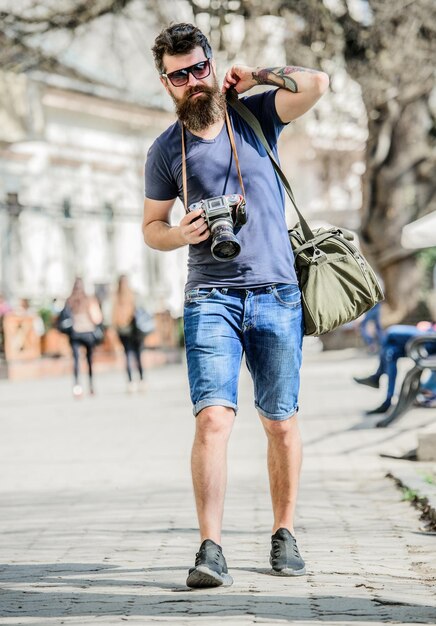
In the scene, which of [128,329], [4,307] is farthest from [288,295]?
[4,307]

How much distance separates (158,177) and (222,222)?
54 cm

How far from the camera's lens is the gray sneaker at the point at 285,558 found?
5.61 meters

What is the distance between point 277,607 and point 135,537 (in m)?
2.04

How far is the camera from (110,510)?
7.95m

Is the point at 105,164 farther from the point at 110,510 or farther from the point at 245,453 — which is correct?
the point at 110,510

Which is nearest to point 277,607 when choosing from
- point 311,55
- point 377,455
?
point 377,455

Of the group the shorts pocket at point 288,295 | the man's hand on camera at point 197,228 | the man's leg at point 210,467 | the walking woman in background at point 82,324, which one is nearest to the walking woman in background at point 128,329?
the walking woman in background at point 82,324

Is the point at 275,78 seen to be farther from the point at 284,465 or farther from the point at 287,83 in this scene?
the point at 284,465

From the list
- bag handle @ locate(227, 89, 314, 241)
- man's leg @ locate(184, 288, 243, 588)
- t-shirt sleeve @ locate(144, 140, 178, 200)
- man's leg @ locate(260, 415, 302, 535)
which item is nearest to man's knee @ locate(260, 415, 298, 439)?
man's leg @ locate(260, 415, 302, 535)

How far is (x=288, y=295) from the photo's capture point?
5645 millimetres

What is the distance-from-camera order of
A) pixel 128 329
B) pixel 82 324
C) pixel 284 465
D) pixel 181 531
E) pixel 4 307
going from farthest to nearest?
pixel 4 307 → pixel 82 324 → pixel 128 329 → pixel 181 531 → pixel 284 465

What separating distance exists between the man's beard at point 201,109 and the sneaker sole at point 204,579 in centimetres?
168

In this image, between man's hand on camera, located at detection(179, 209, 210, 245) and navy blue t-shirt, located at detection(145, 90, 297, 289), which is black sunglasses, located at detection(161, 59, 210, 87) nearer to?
navy blue t-shirt, located at detection(145, 90, 297, 289)

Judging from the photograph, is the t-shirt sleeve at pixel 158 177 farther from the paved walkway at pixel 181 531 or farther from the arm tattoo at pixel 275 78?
the paved walkway at pixel 181 531
